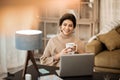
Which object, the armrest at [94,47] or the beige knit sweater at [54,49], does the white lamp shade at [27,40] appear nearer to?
the beige knit sweater at [54,49]

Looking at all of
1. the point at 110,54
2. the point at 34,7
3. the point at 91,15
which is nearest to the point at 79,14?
the point at 91,15

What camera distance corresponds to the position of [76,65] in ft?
7.70

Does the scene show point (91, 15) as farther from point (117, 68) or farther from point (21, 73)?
point (21, 73)

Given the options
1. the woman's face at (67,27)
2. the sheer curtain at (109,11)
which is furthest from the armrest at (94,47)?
the woman's face at (67,27)

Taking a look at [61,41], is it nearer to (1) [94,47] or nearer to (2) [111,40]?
(1) [94,47]

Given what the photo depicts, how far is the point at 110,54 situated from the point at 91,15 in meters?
1.19

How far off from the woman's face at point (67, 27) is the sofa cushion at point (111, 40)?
1198mm

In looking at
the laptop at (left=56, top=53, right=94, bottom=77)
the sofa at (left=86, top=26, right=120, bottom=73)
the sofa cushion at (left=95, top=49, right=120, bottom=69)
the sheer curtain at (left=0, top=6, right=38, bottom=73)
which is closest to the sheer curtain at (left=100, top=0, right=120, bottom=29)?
the sofa at (left=86, top=26, right=120, bottom=73)

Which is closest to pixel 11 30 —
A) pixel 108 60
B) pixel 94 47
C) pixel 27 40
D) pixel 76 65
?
pixel 94 47

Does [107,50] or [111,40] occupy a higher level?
[111,40]

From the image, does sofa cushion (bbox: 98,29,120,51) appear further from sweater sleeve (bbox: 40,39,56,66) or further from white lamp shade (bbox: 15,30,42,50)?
white lamp shade (bbox: 15,30,42,50)

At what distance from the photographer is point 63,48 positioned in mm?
2879

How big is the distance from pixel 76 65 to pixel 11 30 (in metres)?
2.25

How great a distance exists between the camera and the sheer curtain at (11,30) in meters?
4.12
